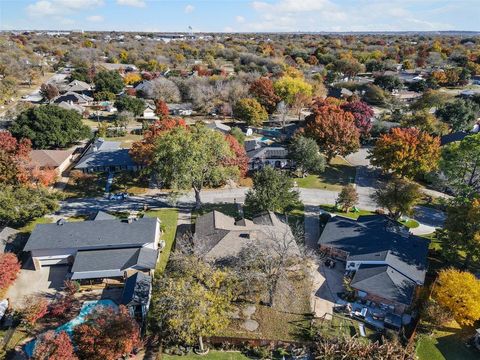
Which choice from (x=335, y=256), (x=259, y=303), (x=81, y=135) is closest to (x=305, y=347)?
(x=259, y=303)

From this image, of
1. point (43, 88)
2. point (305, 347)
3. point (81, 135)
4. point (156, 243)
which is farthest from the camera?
point (43, 88)

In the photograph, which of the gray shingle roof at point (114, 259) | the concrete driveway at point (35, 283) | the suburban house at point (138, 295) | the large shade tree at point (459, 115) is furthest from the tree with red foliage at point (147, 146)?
the large shade tree at point (459, 115)

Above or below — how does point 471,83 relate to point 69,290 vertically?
above

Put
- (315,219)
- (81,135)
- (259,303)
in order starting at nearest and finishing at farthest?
(259,303), (315,219), (81,135)

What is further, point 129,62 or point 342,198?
point 129,62

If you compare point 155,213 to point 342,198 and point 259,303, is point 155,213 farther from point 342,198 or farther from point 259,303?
point 342,198

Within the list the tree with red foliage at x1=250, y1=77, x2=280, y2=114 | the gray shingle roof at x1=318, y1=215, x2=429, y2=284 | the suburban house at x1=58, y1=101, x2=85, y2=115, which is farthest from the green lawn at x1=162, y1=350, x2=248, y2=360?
the suburban house at x1=58, y1=101, x2=85, y2=115
